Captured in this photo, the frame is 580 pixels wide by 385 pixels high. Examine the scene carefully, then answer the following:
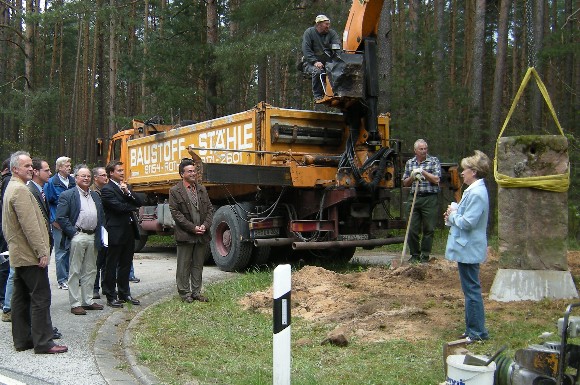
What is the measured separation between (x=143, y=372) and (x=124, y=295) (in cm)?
348

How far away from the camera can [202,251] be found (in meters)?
9.04

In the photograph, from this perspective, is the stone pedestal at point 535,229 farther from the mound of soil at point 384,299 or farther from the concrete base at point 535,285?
the mound of soil at point 384,299

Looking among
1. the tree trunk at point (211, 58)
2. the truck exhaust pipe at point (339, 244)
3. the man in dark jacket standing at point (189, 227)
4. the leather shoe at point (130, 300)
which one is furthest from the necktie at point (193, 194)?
the tree trunk at point (211, 58)

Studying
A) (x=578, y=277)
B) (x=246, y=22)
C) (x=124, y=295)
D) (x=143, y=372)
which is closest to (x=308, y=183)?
(x=124, y=295)

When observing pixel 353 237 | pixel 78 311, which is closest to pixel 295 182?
pixel 353 237

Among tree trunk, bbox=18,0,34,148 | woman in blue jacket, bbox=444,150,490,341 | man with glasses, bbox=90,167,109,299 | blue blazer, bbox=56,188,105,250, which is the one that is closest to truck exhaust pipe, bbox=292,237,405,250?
man with glasses, bbox=90,167,109,299

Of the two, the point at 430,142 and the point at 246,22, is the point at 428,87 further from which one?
the point at 246,22

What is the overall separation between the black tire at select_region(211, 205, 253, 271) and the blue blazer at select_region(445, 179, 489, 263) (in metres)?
6.05

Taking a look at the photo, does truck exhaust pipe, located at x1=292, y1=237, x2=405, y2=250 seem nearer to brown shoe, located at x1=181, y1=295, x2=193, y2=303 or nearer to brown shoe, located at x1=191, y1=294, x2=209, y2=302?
brown shoe, located at x1=191, y1=294, x2=209, y2=302

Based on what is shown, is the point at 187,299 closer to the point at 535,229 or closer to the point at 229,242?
the point at 229,242

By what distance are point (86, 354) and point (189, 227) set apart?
257cm

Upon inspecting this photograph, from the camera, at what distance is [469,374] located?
4.09 metres

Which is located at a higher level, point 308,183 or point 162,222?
point 308,183

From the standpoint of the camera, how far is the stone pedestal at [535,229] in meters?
7.24
